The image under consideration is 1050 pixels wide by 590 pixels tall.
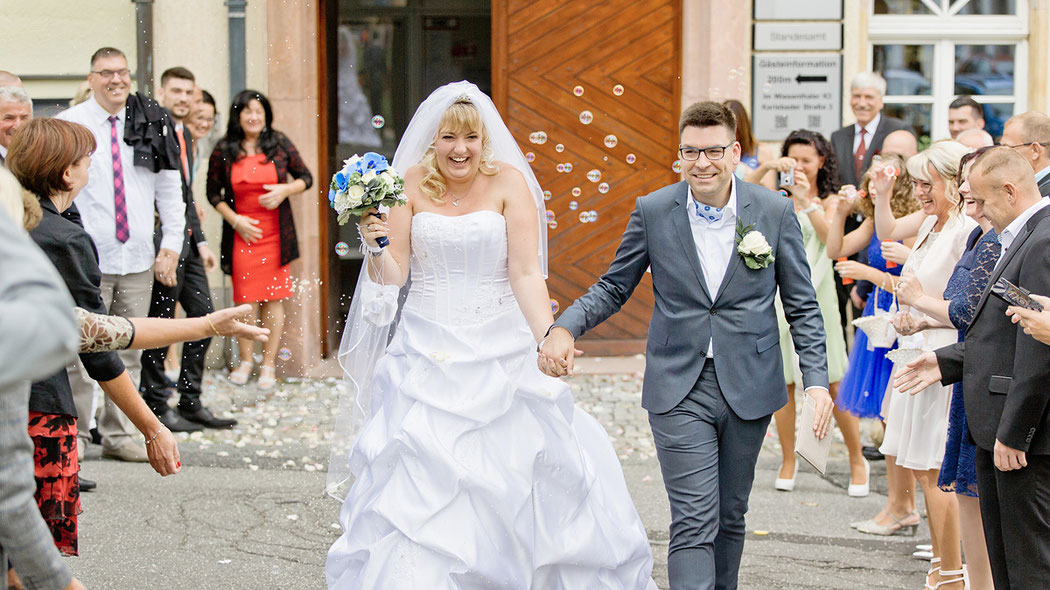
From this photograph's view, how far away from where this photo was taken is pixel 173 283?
744 cm

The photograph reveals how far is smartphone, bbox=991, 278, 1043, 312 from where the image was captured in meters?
3.80

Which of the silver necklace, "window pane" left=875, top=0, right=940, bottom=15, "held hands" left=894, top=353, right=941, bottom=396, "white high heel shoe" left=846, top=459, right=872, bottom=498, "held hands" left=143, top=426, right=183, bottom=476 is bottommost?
"white high heel shoe" left=846, top=459, right=872, bottom=498

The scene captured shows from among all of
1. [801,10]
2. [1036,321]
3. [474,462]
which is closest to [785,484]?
[474,462]

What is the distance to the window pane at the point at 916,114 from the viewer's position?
10.7m

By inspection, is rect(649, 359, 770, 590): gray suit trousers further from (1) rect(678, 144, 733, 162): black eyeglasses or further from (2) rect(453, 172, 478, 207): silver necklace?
(2) rect(453, 172, 478, 207): silver necklace

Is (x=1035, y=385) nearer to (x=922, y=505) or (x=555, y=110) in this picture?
(x=922, y=505)

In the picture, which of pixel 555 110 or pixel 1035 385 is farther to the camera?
pixel 555 110

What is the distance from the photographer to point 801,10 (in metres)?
10.1

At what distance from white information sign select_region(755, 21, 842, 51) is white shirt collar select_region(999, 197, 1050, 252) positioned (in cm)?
629

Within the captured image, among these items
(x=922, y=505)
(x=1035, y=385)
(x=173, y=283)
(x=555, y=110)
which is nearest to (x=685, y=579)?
(x=1035, y=385)

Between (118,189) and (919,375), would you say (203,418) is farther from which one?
(919,375)

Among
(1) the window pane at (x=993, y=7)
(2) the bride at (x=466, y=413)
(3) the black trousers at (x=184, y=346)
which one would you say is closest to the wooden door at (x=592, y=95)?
(1) the window pane at (x=993, y=7)

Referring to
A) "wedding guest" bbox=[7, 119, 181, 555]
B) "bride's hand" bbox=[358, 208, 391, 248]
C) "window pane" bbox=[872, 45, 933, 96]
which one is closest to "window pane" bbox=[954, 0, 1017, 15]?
"window pane" bbox=[872, 45, 933, 96]

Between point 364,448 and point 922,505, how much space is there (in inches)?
144
